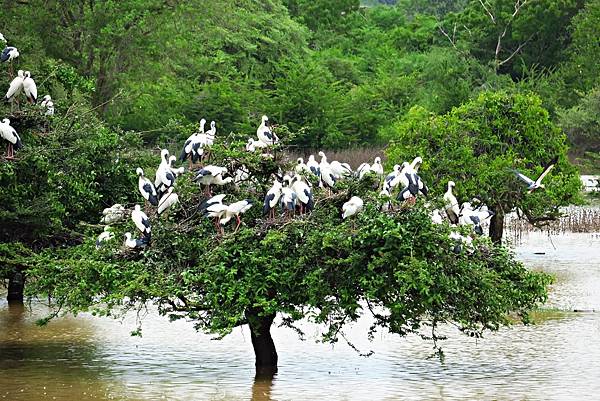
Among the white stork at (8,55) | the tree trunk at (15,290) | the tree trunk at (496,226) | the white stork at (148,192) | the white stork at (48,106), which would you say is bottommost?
the tree trunk at (15,290)

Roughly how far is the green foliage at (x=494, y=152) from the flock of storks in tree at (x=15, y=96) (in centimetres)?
933

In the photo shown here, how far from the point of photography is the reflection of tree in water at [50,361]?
508 inches

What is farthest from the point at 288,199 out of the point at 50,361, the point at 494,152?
the point at 494,152

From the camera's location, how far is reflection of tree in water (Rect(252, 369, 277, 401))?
12641 mm

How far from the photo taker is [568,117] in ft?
135

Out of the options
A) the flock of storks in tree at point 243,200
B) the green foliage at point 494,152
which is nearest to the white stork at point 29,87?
the flock of storks in tree at point 243,200

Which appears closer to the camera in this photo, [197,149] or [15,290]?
[197,149]

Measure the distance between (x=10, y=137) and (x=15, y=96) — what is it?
1381 mm

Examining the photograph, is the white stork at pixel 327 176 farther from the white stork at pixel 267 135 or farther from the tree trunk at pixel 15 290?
the tree trunk at pixel 15 290

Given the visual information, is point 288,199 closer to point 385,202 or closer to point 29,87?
point 385,202

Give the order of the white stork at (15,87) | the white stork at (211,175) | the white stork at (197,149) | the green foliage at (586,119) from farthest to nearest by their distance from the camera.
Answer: the green foliage at (586,119) → the white stork at (15,87) → the white stork at (197,149) → the white stork at (211,175)

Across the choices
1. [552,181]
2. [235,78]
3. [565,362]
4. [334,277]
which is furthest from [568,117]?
[334,277]

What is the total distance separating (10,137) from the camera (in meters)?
14.2

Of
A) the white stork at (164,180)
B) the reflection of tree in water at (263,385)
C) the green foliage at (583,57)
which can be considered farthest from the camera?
the green foliage at (583,57)
